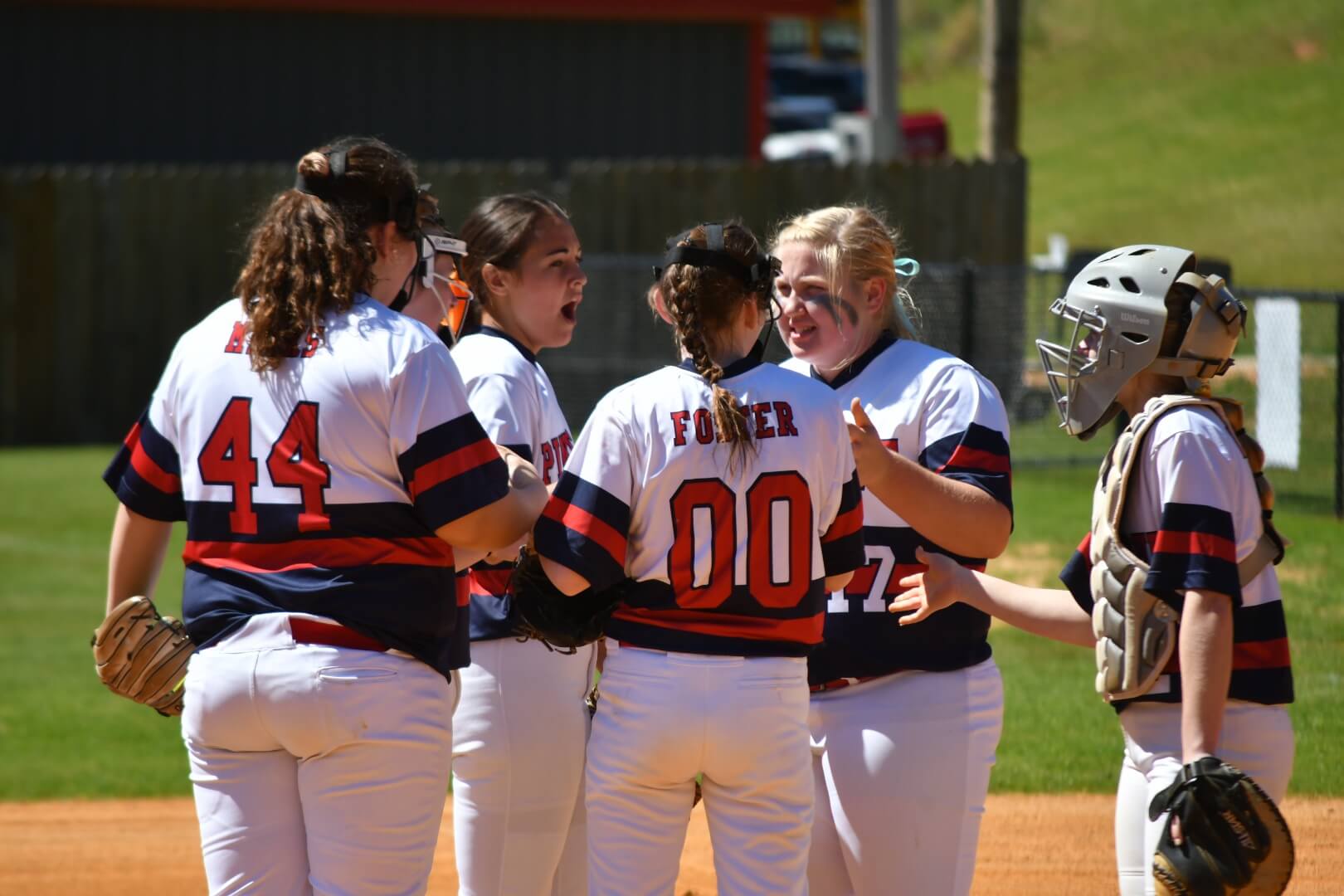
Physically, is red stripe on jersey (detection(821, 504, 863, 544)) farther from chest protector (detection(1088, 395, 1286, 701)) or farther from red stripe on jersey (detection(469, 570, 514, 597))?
red stripe on jersey (detection(469, 570, 514, 597))

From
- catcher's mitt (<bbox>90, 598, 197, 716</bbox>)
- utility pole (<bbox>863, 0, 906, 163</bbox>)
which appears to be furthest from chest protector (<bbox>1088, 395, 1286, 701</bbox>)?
utility pole (<bbox>863, 0, 906, 163</bbox>)

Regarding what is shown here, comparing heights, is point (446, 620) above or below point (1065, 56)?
below

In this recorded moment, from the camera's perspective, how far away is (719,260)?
308 centimetres

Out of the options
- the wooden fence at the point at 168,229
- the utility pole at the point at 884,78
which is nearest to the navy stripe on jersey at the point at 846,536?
the wooden fence at the point at 168,229

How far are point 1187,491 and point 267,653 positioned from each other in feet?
5.55

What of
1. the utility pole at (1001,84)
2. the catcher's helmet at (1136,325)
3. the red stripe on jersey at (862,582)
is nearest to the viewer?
the catcher's helmet at (1136,325)

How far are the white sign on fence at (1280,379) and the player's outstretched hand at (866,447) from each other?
8.95m

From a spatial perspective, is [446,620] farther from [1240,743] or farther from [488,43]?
[488,43]

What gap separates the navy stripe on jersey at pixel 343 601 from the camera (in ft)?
9.60

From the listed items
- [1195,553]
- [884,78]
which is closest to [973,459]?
[1195,553]

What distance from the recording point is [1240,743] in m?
2.93

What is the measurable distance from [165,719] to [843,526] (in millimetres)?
5791

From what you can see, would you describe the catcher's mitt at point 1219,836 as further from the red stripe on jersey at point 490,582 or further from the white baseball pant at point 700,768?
the red stripe on jersey at point 490,582

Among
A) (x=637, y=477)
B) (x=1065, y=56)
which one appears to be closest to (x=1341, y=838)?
(x=637, y=477)
